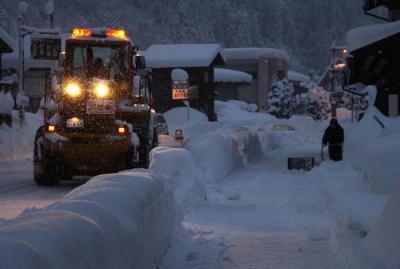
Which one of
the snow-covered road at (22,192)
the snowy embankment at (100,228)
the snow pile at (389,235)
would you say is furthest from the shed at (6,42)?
the snow pile at (389,235)

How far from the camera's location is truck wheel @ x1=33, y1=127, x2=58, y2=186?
13172 mm

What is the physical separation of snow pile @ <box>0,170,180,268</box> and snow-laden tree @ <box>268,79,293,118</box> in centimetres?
5989

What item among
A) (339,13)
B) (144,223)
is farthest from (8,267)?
(339,13)

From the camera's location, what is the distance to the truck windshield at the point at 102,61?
44.0 feet

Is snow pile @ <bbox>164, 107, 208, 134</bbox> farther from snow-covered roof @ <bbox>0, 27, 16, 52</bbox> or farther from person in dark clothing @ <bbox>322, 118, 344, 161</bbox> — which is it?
person in dark clothing @ <bbox>322, 118, 344, 161</bbox>

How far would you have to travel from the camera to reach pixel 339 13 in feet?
562

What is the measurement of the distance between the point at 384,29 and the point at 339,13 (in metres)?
158

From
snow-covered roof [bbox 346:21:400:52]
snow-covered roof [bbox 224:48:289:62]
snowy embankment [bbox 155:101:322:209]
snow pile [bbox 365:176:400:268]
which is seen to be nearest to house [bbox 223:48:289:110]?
snow-covered roof [bbox 224:48:289:62]

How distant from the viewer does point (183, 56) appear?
43375 mm

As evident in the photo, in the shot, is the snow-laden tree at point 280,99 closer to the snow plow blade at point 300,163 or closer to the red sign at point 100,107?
the snow plow blade at point 300,163

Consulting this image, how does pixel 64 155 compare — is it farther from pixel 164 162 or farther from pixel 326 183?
pixel 326 183

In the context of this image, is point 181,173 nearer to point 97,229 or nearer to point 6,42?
point 97,229

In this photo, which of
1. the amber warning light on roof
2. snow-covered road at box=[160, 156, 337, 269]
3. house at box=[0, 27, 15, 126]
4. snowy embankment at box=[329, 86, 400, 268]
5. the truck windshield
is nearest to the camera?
snowy embankment at box=[329, 86, 400, 268]

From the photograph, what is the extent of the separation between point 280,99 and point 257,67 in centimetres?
2231
